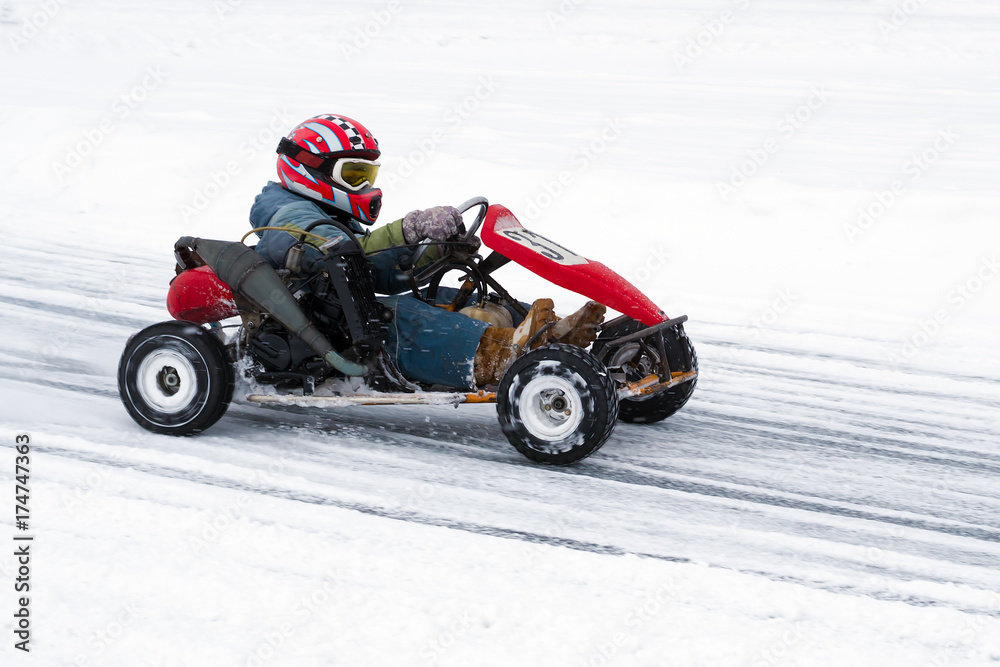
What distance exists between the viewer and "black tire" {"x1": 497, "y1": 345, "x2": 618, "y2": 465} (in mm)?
4250

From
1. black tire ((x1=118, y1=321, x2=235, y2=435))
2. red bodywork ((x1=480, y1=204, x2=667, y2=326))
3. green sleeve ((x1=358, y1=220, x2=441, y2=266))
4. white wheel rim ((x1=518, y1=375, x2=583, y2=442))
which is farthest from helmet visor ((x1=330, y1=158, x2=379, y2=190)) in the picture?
white wheel rim ((x1=518, y1=375, x2=583, y2=442))

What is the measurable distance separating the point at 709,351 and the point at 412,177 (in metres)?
5.56

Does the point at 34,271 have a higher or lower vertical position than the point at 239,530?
higher

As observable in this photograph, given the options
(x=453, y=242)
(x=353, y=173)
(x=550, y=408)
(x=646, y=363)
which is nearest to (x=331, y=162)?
(x=353, y=173)

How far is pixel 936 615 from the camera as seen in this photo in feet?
11.1

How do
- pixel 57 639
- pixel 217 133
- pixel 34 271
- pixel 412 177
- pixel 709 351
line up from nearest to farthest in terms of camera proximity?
1. pixel 57 639
2. pixel 709 351
3. pixel 34 271
4. pixel 412 177
5. pixel 217 133

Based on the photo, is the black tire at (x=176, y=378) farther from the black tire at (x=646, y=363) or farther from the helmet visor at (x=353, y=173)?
the black tire at (x=646, y=363)

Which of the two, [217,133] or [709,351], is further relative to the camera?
[217,133]

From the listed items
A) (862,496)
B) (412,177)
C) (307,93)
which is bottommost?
(862,496)

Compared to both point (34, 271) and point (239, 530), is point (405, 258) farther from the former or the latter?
point (34, 271)

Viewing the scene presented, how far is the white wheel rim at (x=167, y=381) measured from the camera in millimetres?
4629

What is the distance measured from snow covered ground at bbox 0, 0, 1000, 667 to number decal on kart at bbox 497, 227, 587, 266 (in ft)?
3.06

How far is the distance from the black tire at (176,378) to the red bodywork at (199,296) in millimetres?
273

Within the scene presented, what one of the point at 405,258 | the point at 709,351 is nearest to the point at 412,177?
the point at 709,351
